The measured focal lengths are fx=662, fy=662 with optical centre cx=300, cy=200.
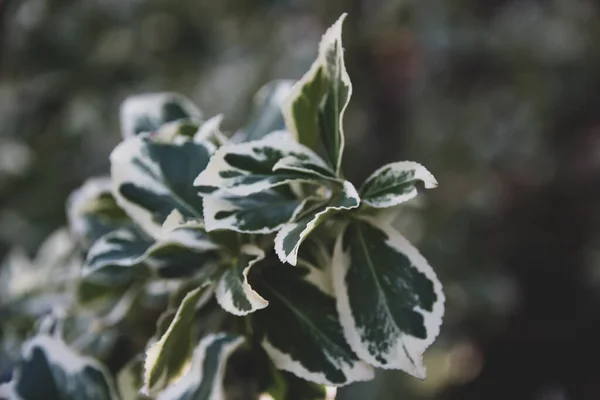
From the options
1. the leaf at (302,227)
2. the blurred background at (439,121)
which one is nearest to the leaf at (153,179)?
the leaf at (302,227)

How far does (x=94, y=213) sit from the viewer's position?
1.97ft

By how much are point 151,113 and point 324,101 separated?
205 mm

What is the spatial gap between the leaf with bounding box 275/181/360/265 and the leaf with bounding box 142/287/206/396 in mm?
82

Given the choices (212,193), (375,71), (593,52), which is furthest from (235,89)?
(212,193)

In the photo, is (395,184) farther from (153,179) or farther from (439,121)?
(439,121)

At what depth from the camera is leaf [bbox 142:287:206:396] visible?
41cm

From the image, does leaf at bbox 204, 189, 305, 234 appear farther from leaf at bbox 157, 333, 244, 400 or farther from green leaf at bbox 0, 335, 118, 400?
green leaf at bbox 0, 335, 118, 400

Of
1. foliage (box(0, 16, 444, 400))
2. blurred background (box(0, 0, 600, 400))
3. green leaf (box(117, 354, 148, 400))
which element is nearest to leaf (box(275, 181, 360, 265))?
foliage (box(0, 16, 444, 400))

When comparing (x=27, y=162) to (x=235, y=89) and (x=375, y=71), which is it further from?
(x=375, y=71)

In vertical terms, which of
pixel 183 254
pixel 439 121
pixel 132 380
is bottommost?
pixel 439 121

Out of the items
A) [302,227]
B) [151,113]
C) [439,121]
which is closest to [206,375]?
[302,227]

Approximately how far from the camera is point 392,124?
5.65 feet

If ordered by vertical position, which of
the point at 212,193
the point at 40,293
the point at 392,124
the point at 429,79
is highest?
the point at 212,193

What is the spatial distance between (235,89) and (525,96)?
765 millimetres
